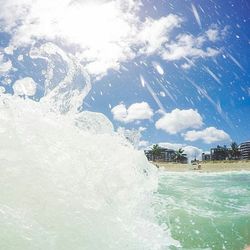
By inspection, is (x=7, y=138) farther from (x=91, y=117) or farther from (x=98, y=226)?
(x=91, y=117)

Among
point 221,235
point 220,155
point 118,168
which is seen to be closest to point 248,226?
point 221,235

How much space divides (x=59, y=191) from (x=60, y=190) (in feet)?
0.11

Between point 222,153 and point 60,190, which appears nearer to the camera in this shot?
point 60,190

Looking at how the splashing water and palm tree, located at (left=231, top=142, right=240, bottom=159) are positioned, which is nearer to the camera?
the splashing water

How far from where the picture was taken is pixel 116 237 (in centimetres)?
483

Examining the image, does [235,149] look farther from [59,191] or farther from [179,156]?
[59,191]

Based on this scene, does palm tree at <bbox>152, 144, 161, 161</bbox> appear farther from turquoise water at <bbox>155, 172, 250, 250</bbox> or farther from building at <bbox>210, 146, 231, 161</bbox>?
turquoise water at <bbox>155, 172, 250, 250</bbox>

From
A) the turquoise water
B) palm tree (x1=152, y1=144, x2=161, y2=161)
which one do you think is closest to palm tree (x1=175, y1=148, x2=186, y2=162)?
palm tree (x1=152, y1=144, x2=161, y2=161)

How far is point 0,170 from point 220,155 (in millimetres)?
138222

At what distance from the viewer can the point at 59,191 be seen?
15.5 feet

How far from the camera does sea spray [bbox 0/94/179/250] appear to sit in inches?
163

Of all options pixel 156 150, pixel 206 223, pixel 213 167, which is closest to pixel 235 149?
pixel 156 150

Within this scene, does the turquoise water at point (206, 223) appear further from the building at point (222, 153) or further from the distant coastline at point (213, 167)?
the building at point (222, 153)

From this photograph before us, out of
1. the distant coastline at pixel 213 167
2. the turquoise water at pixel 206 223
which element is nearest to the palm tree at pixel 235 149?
the distant coastline at pixel 213 167
